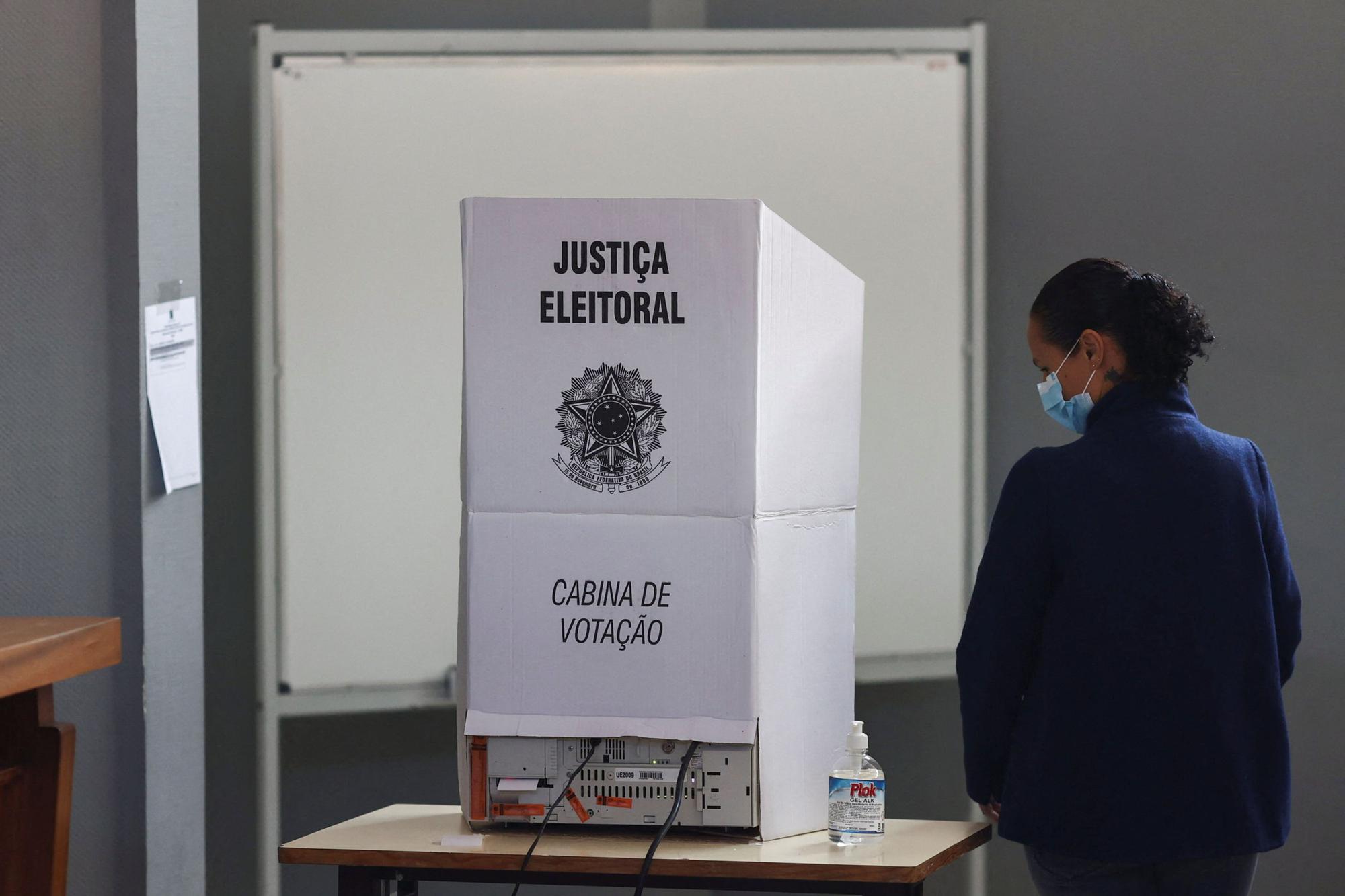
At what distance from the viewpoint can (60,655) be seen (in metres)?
1.47

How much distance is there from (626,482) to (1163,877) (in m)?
0.77

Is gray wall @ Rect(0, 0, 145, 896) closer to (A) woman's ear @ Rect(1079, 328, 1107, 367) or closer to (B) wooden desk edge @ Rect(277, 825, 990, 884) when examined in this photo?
(B) wooden desk edge @ Rect(277, 825, 990, 884)

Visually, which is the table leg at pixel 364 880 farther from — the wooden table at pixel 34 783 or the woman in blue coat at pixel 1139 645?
the woman in blue coat at pixel 1139 645

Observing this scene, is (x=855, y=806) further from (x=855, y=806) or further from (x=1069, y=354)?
(x=1069, y=354)

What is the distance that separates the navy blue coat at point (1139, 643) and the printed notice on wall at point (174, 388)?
1.46m

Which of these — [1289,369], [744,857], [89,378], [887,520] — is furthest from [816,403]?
[1289,369]

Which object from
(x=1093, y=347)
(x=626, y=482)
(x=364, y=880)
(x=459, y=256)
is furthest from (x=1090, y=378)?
(x=459, y=256)

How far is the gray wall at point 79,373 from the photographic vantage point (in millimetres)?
2041

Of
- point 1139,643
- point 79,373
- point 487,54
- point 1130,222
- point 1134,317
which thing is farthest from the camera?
point 1130,222

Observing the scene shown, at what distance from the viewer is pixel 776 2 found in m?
2.63

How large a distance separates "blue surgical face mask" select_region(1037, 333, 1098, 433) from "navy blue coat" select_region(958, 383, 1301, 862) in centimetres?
9

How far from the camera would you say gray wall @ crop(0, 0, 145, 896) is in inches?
80.4

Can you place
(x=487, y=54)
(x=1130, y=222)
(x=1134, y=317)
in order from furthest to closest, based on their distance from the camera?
(x=1130, y=222), (x=487, y=54), (x=1134, y=317)

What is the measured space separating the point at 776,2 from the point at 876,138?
0.41 m
